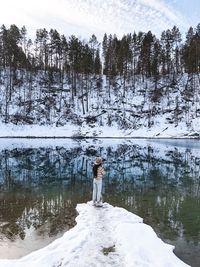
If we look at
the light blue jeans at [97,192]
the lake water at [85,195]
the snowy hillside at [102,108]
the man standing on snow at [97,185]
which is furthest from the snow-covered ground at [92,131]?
the light blue jeans at [97,192]

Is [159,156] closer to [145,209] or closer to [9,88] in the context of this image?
[145,209]

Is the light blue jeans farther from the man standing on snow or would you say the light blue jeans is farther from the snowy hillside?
the snowy hillside

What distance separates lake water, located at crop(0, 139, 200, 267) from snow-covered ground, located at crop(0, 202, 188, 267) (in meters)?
0.64

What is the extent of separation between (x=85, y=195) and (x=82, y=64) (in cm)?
7180

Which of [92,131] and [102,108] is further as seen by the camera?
[102,108]

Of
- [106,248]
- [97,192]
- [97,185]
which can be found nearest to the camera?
[106,248]

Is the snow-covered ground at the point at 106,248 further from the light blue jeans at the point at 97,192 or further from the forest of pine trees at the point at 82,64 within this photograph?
the forest of pine trees at the point at 82,64

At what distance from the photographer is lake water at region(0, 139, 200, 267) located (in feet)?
40.1

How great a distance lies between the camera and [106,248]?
10.5 metres

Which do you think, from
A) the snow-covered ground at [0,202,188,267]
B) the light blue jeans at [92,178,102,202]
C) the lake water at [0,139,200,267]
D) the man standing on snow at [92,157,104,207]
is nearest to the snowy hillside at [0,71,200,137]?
the lake water at [0,139,200,267]

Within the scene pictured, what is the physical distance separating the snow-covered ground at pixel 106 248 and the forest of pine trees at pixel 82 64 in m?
68.4

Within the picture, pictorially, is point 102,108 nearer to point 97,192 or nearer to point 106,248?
point 97,192

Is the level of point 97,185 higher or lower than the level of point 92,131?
lower

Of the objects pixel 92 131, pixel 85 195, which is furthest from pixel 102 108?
pixel 85 195
